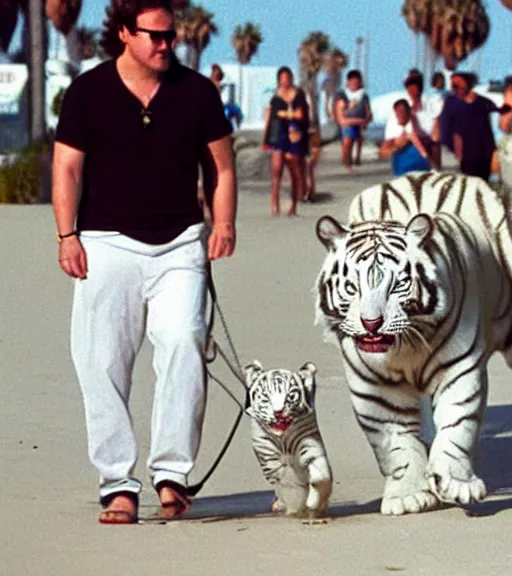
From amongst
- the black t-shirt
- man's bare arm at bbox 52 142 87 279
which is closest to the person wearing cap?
the black t-shirt

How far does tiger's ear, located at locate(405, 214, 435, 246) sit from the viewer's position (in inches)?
294

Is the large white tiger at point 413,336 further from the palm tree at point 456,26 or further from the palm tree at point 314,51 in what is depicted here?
the palm tree at point 314,51

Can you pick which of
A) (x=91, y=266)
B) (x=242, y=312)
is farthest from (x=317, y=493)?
(x=242, y=312)

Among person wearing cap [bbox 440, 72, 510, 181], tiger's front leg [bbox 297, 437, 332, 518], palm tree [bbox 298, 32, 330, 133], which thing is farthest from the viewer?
palm tree [bbox 298, 32, 330, 133]

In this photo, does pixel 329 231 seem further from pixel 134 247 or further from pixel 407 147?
pixel 407 147

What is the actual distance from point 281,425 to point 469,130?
13201 millimetres

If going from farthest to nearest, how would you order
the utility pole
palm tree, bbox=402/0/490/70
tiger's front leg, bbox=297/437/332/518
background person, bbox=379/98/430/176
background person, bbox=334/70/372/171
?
palm tree, bbox=402/0/490/70, background person, bbox=334/70/372/171, the utility pole, background person, bbox=379/98/430/176, tiger's front leg, bbox=297/437/332/518

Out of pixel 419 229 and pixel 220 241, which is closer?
pixel 419 229

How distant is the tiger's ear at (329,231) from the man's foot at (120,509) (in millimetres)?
1109

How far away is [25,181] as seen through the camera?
24703mm

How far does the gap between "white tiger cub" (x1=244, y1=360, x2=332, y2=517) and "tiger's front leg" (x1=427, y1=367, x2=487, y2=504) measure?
383mm

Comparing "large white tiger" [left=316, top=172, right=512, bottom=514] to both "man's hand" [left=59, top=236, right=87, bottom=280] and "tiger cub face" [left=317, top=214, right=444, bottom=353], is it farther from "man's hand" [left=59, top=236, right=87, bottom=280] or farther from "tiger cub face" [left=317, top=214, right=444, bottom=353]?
"man's hand" [left=59, top=236, right=87, bottom=280]

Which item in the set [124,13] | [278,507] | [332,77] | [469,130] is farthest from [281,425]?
[332,77]

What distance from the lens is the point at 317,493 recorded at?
24.5 feet
